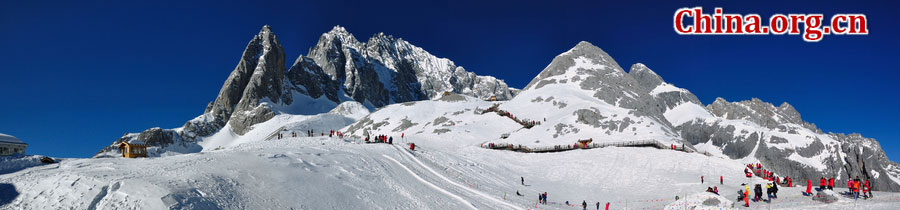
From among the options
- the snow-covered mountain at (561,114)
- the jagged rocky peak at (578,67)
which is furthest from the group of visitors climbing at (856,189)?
the jagged rocky peak at (578,67)

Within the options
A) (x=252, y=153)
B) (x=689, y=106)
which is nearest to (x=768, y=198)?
(x=252, y=153)

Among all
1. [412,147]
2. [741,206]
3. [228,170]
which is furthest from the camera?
[412,147]

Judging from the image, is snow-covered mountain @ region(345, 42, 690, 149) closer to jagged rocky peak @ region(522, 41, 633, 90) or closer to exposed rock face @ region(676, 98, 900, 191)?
jagged rocky peak @ region(522, 41, 633, 90)

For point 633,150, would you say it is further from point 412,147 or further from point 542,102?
point 542,102

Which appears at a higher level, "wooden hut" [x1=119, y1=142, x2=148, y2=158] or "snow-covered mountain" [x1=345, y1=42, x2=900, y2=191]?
"snow-covered mountain" [x1=345, y1=42, x2=900, y2=191]

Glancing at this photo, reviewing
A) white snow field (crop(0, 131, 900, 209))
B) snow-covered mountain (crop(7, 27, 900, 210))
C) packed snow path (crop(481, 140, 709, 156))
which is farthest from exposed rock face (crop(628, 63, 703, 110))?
white snow field (crop(0, 131, 900, 209))

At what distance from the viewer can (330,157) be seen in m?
36.6

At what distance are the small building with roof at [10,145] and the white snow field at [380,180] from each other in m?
16.9

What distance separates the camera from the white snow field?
1962cm

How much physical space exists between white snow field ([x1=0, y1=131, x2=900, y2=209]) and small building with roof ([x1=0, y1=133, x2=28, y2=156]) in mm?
16922

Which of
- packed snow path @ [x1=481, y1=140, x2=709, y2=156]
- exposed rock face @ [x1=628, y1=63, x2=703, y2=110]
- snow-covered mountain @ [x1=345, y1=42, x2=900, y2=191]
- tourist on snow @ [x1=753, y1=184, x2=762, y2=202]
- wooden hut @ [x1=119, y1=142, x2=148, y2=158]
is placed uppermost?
exposed rock face @ [x1=628, y1=63, x2=703, y2=110]

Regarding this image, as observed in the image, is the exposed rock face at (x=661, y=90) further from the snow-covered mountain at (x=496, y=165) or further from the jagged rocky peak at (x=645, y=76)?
the snow-covered mountain at (x=496, y=165)

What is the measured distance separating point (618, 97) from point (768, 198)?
223 feet

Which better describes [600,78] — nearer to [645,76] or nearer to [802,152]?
[645,76]
